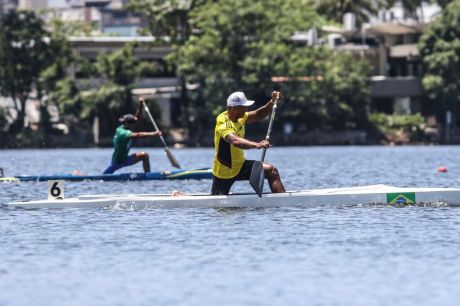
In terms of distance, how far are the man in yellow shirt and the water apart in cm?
64

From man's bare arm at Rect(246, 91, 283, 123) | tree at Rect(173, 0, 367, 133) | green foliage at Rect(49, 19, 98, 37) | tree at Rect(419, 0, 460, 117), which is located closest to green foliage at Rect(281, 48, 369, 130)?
tree at Rect(173, 0, 367, 133)

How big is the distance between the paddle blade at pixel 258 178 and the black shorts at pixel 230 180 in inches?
11.0

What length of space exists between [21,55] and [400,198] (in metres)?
70.8

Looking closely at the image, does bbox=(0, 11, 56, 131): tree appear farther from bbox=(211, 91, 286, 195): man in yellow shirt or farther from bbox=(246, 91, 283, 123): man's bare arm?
bbox=(211, 91, 286, 195): man in yellow shirt

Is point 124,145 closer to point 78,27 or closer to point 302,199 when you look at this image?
point 302,199

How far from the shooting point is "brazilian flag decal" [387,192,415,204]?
2766 cm

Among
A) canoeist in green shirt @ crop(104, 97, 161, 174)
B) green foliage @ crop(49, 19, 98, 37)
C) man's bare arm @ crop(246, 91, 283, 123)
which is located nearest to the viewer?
man's bare arm @ crop(246, 91, 283, 123)

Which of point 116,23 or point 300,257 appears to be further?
point 116,23

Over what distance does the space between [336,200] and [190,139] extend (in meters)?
67.3

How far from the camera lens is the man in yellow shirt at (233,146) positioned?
26219 millimetres

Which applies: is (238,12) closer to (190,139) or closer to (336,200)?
(190,139)

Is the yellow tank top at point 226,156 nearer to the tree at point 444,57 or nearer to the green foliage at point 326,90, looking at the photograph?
the green foliage at point 326,90

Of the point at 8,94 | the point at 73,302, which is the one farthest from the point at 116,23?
the point at 73,302

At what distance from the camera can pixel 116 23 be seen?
163 m
